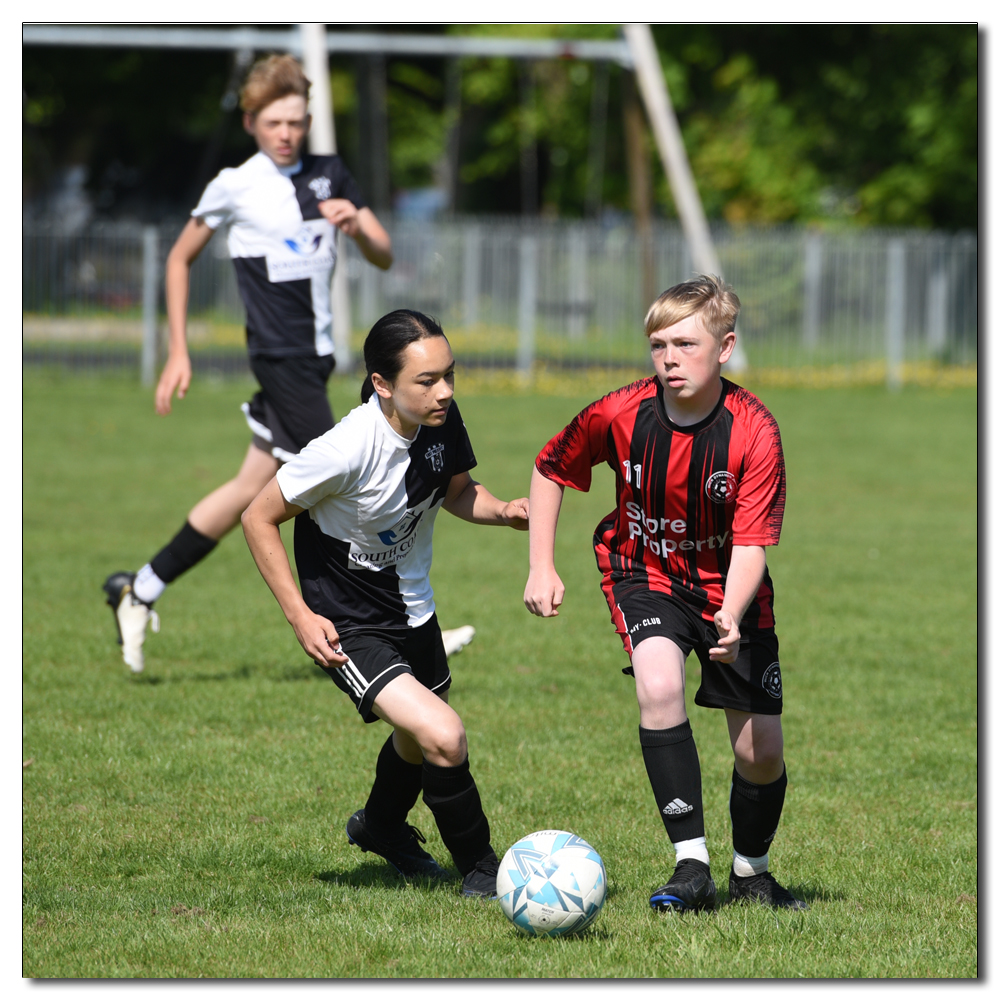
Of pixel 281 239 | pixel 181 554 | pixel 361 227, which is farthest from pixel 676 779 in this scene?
pixel 281 239

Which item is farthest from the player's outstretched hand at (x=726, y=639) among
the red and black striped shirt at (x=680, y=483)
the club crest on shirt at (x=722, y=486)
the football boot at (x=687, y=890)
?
the football boot at (x=687, y=890)

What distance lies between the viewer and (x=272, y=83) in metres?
5.89

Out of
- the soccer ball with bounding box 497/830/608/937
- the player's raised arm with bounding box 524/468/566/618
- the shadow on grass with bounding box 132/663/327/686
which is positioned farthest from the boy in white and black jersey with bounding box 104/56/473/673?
the soccer ball with bounding box 497/830/608/937

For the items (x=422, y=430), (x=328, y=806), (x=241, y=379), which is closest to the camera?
(x=422, y=430)

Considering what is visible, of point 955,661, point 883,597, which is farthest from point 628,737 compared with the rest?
point 883,597

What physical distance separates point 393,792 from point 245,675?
2.36 metres

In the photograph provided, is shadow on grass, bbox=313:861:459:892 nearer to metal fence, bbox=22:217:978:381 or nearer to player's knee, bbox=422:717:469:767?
player's knee, bbox=422:717:469:767

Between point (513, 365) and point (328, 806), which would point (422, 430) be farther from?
point (513, 365)

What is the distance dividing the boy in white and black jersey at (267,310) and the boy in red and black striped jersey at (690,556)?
2.29 metres

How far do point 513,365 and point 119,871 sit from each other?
19329mm

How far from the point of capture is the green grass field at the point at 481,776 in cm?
357

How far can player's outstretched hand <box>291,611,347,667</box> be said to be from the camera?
385 centimetres

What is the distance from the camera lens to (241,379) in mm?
21766

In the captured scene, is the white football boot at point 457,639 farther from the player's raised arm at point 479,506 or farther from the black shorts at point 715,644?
the black shorts at point 715,644
